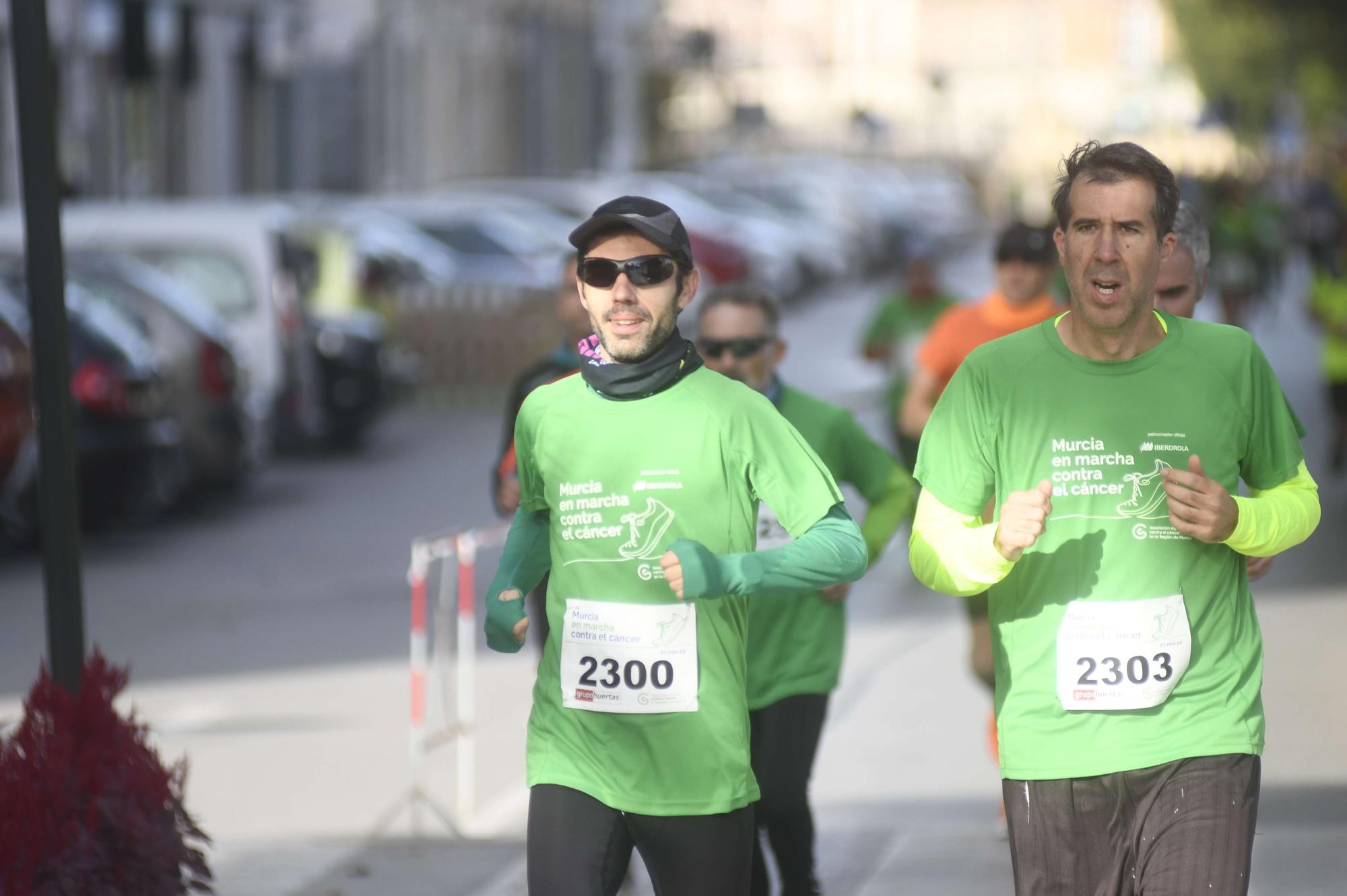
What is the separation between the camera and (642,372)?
4.04 meters

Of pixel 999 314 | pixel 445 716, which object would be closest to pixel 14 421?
pixel 445 716

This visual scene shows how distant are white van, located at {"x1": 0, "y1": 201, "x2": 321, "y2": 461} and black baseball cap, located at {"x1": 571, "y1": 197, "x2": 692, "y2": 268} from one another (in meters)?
11.9

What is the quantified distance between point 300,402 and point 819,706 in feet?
38.4

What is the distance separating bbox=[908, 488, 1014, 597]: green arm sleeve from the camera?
3.84 metres

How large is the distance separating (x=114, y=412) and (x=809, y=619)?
869cm

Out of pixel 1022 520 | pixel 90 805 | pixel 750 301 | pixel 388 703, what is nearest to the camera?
pixel 1022 520

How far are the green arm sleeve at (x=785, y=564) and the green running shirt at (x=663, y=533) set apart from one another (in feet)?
0.18

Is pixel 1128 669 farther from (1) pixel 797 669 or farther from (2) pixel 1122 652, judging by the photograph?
(1) pixel 797 669

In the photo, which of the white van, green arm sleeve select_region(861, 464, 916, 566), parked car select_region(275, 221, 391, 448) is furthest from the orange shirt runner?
parked car select_region(275, 221, 391, 448)

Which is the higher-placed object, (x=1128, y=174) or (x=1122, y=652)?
(x=1128, y=174)

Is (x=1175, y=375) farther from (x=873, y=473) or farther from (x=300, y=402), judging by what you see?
(x=300, y=402)

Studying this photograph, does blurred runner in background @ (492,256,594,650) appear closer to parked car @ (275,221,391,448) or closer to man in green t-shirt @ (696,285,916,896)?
man in green t-shirt @ (696,285,916,896)

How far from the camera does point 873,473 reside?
18.3 ft

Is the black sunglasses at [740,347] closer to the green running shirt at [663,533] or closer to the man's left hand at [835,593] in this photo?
the man's left hand at [835,593]
